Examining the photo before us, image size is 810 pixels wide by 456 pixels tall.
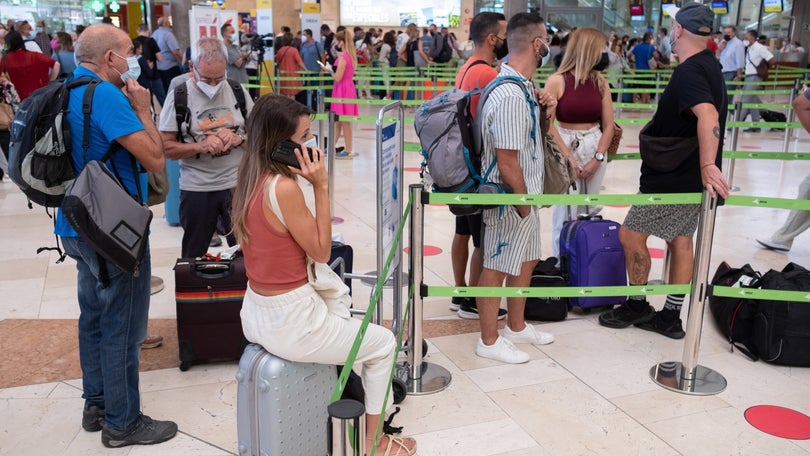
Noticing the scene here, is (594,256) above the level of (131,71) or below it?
below

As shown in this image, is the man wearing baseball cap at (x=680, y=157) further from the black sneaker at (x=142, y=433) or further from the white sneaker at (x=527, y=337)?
the black sneaker at (x=142, y=433)

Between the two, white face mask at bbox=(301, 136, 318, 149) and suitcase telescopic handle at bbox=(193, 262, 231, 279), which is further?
suitcase telescopic handle at bbox=(193, 262, 231, 279)

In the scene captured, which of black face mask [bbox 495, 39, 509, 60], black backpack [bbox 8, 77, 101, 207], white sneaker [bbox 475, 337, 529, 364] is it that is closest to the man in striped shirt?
white sneaker [bbox 475, 337, 529, 364]

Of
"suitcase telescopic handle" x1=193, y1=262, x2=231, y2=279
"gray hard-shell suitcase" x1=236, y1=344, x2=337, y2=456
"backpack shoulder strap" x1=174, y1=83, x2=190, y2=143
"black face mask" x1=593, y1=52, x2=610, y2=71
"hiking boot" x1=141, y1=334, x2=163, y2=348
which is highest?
"black face mask" x1=593, y1=52, x2=610, y2=71

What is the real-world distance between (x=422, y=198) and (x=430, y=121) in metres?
0.46

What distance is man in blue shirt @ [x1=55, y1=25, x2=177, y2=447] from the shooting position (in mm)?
2719

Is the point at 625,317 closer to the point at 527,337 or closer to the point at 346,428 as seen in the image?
the point at 527,337

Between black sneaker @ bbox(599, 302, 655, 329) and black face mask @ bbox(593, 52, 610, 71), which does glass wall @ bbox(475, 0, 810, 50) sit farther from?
black sneaker @ bbox(599, 302, 655, 329)

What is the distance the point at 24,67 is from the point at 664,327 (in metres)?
8.61

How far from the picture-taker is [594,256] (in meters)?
4.52

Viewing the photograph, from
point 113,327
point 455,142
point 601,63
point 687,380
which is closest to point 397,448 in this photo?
point 113,327

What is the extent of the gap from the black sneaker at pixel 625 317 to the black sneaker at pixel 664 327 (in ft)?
0.12

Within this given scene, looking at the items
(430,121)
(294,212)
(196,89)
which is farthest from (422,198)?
(196,89)

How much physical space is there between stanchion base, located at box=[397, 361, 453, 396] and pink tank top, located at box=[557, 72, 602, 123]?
2.27 meters
